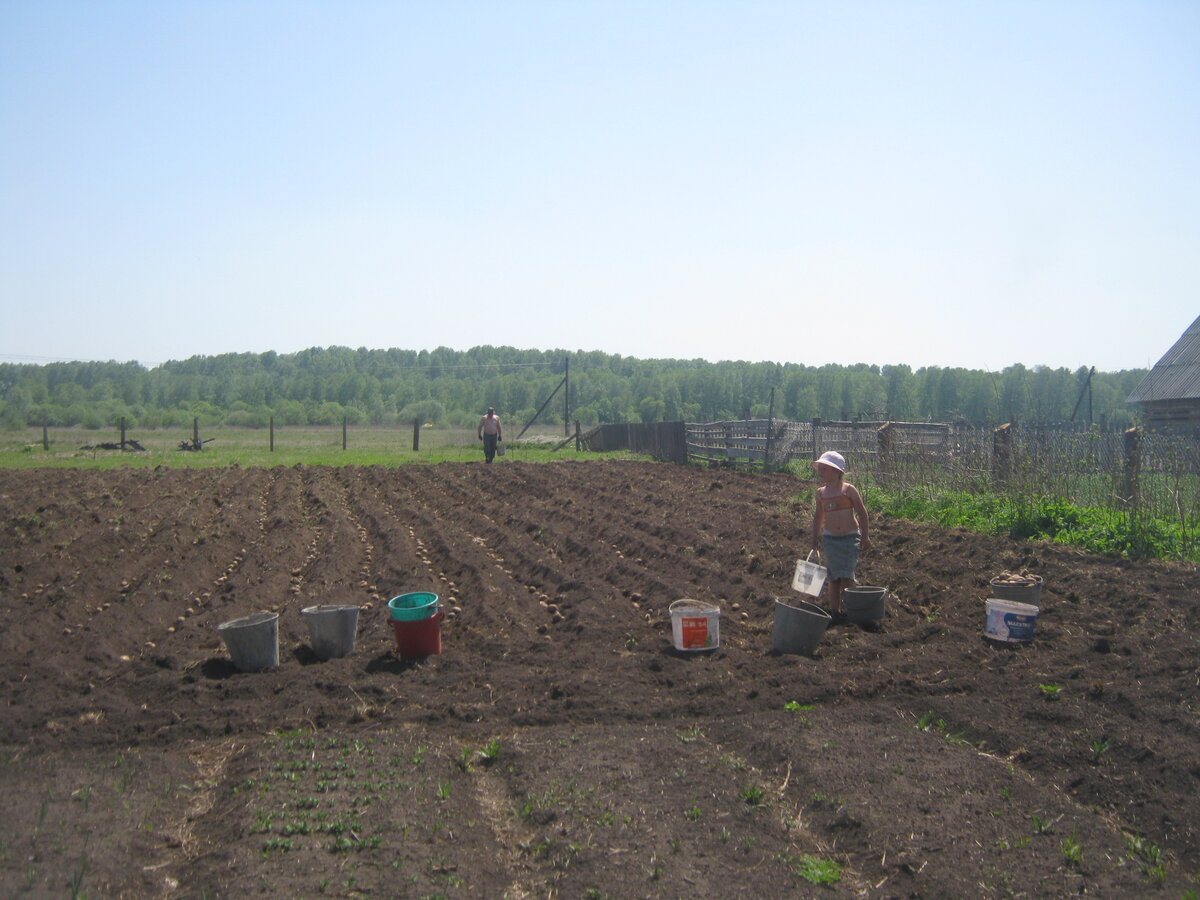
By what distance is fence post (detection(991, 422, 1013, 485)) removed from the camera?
12.9m

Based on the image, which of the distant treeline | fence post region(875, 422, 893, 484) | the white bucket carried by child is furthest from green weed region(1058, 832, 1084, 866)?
the distant treeline

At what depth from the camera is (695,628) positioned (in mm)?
7238

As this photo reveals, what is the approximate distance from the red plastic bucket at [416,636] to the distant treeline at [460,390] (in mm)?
52661

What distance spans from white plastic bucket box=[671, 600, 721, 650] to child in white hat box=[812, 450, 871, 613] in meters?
1.51

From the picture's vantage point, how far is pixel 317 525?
14.7m

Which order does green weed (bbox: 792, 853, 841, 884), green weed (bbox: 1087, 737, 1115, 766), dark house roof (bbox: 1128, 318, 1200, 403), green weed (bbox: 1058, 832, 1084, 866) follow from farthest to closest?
dark house roof (bbox: 1128, 318, 1200, 403) < green weed (bbox: 1087, 737, 1115, 766) < green weed (bbox: 1058, 832, 1084, 866) < green weed (bbox: 792, 853, 841, 884)

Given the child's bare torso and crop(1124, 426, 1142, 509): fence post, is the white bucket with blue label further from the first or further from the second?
crop(1124, 426, 1142, 509): fence post

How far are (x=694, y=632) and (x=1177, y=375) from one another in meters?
24.0

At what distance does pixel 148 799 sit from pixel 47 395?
281 ft

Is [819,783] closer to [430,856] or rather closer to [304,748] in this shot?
[430,856]

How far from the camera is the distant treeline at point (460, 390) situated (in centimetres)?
6550

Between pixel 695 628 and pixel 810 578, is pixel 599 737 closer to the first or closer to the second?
pixel 695 628

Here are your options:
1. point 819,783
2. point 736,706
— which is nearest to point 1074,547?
point 736,706

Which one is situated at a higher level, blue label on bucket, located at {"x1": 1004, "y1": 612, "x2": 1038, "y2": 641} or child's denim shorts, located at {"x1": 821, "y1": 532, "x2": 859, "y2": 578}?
child's denim shorts, located at {"x1": 821, "y1": 532, "x2": 859, "y2": 578}
